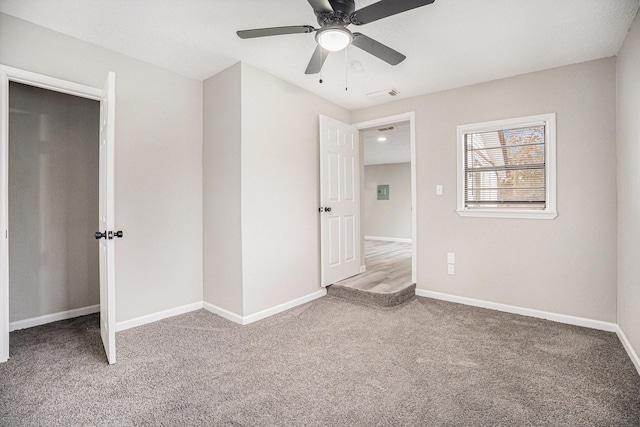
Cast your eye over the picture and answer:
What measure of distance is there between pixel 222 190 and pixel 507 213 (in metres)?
2.90

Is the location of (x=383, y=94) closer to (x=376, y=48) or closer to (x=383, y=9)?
(x=376, y=48)

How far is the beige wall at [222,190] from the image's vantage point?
309 cm

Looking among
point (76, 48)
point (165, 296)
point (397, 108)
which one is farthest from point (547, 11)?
point (165, 296)

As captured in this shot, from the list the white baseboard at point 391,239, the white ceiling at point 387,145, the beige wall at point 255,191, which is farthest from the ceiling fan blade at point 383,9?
the white baseboard at point 391,239

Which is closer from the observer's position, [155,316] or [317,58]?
[317,58]

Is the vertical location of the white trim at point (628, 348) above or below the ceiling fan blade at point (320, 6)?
below

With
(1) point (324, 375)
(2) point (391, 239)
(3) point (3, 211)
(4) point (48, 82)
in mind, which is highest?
(4) point (48, 82)

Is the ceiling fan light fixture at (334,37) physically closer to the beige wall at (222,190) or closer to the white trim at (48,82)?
the beige wall at (222,190)

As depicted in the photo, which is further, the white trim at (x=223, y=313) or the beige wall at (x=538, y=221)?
the white trim at (x=223, y=313)

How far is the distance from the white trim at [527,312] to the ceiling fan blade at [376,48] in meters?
2.65

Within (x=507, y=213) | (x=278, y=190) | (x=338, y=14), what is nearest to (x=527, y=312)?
(x=507, y=213)

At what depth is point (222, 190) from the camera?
10.7 ft

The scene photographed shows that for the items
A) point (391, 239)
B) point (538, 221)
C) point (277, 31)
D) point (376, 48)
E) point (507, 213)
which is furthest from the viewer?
point (391, 239)

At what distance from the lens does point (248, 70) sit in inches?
122
